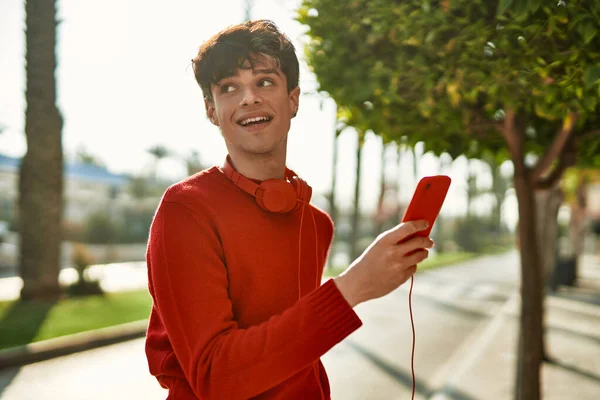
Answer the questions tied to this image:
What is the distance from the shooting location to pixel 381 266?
1.33 meters

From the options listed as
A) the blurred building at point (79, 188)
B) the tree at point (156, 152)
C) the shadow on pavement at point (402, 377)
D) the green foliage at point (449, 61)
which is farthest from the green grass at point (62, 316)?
the tree at point (156, 152)

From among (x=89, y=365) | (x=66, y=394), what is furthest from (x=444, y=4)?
(x=89, y=365)

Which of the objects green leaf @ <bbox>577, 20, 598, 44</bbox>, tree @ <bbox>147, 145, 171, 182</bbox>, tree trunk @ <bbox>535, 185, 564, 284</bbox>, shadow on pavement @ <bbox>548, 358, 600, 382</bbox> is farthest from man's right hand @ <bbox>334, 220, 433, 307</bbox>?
tree @ <bbox>147, 145, 171, 182</bbox>

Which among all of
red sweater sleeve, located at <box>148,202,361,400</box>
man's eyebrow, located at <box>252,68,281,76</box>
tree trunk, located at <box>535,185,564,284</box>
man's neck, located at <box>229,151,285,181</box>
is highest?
man's eyebrow, located at <box>252,68,281,76</box>

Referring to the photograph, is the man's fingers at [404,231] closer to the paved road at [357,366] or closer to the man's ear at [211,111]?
the man's ear at [211,111]

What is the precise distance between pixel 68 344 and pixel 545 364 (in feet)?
22.4

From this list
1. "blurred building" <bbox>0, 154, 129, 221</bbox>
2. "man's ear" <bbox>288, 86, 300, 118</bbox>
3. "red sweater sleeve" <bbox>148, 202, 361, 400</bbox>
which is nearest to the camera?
"red sweater sleeve" <bbox>148, 202, 361, 400</bbox>

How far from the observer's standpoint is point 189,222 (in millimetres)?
1415

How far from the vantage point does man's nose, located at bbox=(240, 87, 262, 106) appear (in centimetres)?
164

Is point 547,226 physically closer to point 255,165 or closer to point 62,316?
point 62,316

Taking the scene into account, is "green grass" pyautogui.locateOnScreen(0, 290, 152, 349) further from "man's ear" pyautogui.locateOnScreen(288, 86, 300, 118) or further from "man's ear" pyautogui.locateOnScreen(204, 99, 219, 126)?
"man's ear" pyautogui.locateOnScreen(288, 86, 300, 118)

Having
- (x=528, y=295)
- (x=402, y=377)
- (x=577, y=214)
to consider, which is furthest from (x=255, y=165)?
(x=577, y=214)

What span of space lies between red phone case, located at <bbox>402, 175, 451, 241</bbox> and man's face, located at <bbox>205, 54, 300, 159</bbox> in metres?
0.52

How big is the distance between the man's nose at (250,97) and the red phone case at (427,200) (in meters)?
0.59
